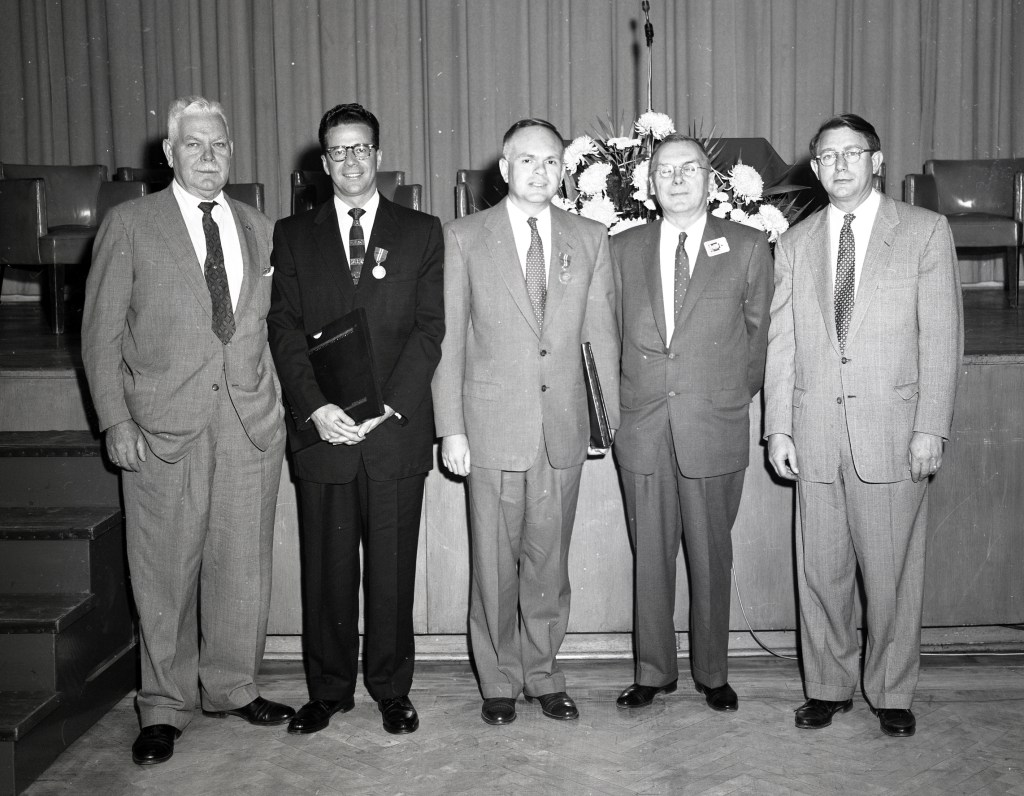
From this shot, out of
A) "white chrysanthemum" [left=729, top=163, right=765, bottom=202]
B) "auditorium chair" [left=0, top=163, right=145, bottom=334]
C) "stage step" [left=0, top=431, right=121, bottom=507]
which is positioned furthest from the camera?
"auditorium chair" [left=0, top=163, right=145, bottom=334]

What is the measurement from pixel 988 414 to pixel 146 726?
9.23ft

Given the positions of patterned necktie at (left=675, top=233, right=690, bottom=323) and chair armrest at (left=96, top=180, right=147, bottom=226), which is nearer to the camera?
patterned necktie at (left=675, top=233, right=690, bottom=323)

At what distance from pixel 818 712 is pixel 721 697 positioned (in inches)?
11.0

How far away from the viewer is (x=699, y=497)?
291 centimetres

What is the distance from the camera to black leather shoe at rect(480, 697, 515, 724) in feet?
9.51

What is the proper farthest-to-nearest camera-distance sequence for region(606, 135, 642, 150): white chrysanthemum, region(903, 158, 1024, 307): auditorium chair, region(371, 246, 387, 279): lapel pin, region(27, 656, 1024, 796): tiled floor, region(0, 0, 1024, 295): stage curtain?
region(0, 0, 1024, 295): stage curtain < region(903, 158, 1024, 307): auditorium chair < region(606, 135, 642, 150): white chrysanthemum < region(371, 246, 387, 279): lapel pin < region(27, 656, 1024, 796): tiled floor

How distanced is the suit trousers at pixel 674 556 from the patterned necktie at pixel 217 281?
1236mm

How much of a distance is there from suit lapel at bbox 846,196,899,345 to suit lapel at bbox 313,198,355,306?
1411mm

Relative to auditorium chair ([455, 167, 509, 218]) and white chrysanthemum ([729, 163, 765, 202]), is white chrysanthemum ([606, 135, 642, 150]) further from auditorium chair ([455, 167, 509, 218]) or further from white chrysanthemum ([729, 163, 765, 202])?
auditorium chair ([455, 167, 509, 218])

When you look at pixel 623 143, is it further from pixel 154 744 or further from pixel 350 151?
pixel 154 744

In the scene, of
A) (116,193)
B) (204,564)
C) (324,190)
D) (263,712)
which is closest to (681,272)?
(204,564)

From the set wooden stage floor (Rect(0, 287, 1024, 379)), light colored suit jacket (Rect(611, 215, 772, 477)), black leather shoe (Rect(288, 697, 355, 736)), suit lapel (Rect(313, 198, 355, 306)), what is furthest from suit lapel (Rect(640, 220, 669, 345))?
black leather shoe (Rect(288, 697, 355, 736))

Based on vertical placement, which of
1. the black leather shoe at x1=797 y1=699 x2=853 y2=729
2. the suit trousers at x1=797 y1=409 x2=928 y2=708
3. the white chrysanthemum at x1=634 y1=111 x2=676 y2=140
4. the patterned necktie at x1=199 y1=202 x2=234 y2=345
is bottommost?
the black leather shoe at x1=797 y1=699 x2=853 y2=729

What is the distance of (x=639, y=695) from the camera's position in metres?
3.00
